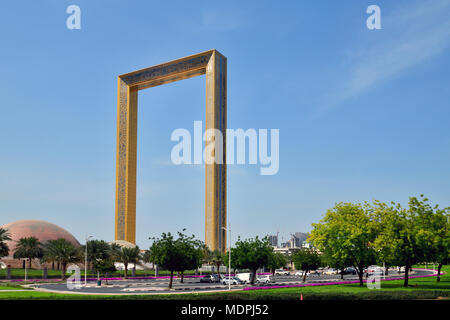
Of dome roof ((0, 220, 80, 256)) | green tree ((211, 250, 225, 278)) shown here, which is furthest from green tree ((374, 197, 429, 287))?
dome roof ((0, 220, 80, 256))

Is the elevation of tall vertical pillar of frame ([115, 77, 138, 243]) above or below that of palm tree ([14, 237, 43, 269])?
above

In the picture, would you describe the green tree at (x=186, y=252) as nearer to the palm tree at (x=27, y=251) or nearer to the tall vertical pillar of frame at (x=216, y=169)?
the palm tree at (x=27, y=251)

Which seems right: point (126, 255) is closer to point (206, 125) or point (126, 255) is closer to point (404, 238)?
point (206, 125)

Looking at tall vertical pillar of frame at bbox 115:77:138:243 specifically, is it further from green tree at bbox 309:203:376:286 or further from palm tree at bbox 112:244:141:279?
green tree at bbox 309:203:376:286

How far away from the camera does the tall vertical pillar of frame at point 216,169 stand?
401 ft

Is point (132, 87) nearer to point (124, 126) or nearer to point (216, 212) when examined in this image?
point (124, 126)

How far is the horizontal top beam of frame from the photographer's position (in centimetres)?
12888

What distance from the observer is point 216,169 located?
125 m

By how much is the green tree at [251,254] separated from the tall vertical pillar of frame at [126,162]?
233ft

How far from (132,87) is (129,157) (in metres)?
21.8

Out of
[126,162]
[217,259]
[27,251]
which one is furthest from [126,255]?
[126,162]
